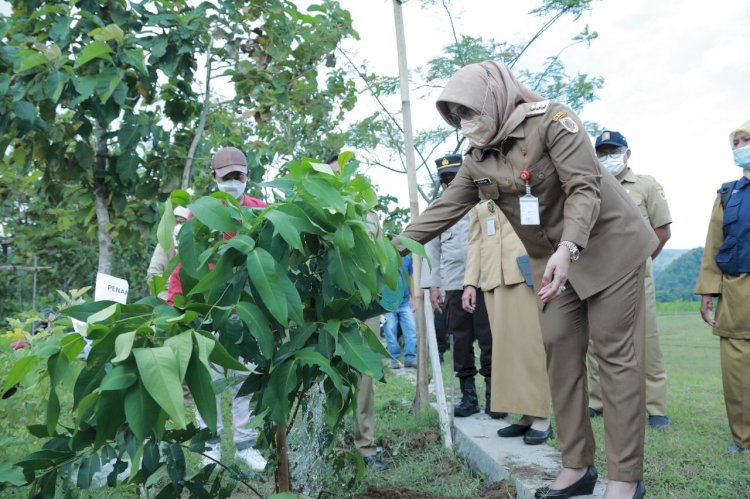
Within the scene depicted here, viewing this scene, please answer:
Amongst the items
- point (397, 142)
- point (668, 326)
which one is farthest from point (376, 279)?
point (668, 326)

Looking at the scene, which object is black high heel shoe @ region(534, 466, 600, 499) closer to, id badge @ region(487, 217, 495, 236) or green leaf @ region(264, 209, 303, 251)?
green leaf @ region(264, 209, 303, 251)

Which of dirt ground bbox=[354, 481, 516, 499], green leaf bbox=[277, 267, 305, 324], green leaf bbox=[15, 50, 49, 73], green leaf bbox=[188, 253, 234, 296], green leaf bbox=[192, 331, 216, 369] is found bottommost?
dirt ground bbox=[354, 481, 516, 499]

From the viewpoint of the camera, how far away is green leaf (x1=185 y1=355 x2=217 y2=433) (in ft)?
5.10

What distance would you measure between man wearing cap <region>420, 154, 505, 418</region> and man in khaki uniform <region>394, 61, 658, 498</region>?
1973mm

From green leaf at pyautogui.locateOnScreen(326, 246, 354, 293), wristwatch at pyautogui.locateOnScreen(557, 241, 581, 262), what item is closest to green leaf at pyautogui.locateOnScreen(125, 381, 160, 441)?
green leaf at pyautogui.locateOnScreen(326, 246, 354, 293)

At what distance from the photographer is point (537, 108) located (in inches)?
120

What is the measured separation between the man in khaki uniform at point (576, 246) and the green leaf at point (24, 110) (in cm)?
286

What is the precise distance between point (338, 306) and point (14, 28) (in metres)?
4.11

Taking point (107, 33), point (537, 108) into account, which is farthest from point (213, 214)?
point (107, 33)

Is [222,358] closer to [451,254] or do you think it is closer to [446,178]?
[446,178]

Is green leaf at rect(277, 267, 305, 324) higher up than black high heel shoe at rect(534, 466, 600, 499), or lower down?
higher up

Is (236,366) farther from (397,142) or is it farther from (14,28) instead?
(397,142)

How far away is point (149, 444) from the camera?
2.18 meters

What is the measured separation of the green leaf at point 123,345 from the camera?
1.47 metres
